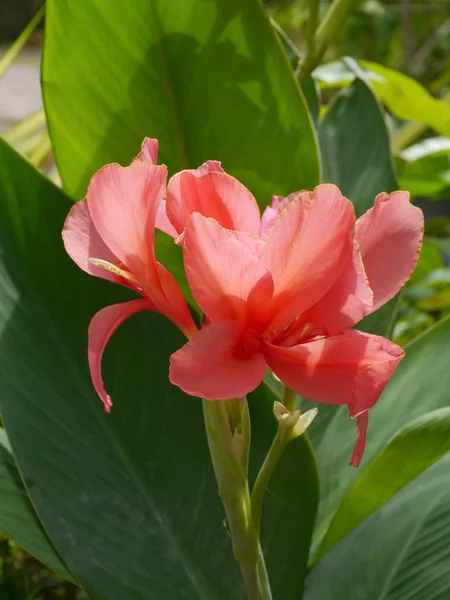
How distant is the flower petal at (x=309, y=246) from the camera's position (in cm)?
27

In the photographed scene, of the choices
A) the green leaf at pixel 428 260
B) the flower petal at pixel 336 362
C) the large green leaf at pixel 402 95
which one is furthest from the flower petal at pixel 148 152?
the green leaf at pixel 428 260

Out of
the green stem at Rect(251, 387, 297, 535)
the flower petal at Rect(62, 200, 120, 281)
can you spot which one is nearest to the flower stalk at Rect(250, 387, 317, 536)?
the green stem at Rect(251, 387, 297, 535)

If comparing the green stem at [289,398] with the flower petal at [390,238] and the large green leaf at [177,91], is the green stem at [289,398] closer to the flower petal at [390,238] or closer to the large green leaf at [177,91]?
the flower petal at [390,238]

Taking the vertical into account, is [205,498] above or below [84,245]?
below

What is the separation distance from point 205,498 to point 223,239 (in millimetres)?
228

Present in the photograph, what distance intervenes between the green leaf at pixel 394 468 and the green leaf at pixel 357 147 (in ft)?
0.71

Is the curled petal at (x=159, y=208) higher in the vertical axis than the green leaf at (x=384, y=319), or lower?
higher

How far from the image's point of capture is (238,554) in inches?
13.5

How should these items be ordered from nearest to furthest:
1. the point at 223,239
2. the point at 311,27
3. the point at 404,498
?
the point at 223,239, the point at 404,498, the point at 311,27

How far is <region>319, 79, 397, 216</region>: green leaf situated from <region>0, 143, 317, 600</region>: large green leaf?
0.71 ft

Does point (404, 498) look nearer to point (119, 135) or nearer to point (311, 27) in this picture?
→ point (119, 135)

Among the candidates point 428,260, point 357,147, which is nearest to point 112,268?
point 357,147

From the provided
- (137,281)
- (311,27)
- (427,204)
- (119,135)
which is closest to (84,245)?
(137,281)

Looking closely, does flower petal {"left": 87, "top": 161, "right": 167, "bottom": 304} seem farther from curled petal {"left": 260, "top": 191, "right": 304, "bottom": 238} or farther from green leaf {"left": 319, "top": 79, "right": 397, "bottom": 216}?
green leaf {"left": 319, "top": 79, "right": 397, "bottom": 216}
